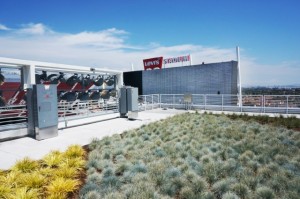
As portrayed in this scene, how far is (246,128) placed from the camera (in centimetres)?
968

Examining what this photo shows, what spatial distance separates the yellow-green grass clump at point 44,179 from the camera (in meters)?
4.25

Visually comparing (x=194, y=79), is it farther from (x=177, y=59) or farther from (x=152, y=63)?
(x=152, y=63)

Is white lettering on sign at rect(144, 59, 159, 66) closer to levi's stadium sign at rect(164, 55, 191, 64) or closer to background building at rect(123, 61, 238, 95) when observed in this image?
levi's stadium sign at rect(164, 55, 191, 64)

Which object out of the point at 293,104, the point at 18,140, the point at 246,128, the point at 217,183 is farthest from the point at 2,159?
the point at 293,104

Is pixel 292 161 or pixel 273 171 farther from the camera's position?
pixel 292 161

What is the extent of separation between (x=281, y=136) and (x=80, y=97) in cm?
1141

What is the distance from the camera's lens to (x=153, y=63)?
90.3 feet

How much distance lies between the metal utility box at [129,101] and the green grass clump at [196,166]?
493 centimetres

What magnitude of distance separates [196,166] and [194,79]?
57.3 feet

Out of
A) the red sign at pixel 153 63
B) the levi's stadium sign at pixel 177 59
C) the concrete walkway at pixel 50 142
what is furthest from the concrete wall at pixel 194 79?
the concrete walkway at pixel 50 142

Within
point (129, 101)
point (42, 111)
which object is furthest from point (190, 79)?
point (42, 111)

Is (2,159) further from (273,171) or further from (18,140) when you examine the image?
(273,171)

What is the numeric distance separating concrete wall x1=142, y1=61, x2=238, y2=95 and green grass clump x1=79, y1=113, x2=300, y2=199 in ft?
37.9

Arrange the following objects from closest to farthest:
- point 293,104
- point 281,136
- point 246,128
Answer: point 281,136
point 246,128
point 293,104
